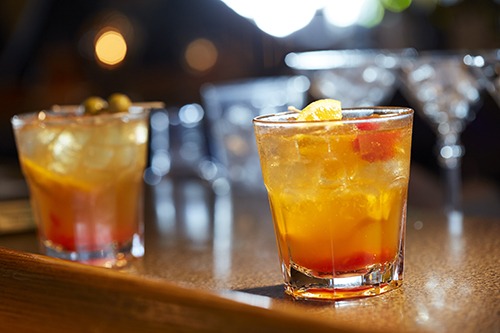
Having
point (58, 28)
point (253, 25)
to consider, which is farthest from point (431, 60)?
point (58, 28)

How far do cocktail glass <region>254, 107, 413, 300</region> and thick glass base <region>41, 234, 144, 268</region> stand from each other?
399 millimetres

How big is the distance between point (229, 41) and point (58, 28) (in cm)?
129

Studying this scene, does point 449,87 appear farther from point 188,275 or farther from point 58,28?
point 58,28

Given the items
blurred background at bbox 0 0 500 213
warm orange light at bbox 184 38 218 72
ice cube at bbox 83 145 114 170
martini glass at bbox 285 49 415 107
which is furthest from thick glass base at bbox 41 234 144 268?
warm orange light at bbox 184 38 218 72

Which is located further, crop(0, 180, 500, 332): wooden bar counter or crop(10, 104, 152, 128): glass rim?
crop(10, 104, 152, 128): glass rim

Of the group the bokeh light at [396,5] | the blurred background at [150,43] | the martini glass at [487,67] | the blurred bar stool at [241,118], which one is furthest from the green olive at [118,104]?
the blurred background at [150,43]

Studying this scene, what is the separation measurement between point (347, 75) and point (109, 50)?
4058mm

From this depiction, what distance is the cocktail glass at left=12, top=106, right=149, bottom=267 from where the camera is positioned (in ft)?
4.27

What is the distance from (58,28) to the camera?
6.21 meters

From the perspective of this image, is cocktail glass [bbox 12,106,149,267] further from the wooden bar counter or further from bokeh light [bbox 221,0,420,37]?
bokeh light [bbox 221,0,420,37]

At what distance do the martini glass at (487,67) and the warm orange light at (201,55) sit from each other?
179 inches

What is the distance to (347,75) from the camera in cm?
227

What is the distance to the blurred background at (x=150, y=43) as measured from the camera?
532 centimetres

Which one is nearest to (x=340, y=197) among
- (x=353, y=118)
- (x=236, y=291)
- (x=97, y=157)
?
(x=353, y=118)
